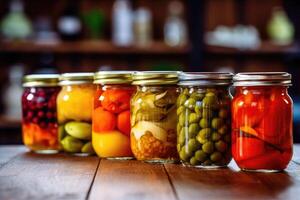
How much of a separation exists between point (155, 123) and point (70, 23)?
2071 millimetres

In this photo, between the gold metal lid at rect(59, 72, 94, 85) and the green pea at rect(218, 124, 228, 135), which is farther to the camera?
the gold metal lid at rect(59, 72, 94, 85)

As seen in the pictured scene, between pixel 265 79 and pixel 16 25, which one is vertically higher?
pixel 16 25

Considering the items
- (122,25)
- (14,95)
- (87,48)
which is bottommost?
(14,95)

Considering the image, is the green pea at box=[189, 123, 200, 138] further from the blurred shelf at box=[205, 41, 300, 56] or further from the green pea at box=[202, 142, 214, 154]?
the blurred shelf at box=[205, 41, 300, 56]

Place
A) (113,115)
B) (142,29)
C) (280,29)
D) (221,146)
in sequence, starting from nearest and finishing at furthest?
1. (221,146)
2. (113,115)
3. (142,29)
4. (280,29)

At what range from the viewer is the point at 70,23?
306 centimetres

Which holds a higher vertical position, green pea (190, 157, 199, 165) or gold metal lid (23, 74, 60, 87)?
gold metal lid (23, 74, 60, 87)

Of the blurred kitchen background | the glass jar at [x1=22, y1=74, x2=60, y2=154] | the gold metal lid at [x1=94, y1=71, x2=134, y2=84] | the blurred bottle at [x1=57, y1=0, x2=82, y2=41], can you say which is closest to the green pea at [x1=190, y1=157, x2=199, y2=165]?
the gold metal lid at [x1=94, y1=71, x2=134, y2=84]

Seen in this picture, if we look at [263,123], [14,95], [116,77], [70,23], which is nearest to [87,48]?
[70,23]

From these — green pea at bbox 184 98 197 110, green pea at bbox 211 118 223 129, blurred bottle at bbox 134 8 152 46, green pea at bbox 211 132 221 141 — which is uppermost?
blurred bottle at bbox 134 8 152 46

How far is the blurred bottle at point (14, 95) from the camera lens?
9.98ft

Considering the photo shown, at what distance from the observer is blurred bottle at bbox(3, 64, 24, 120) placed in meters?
Answer: 3.04

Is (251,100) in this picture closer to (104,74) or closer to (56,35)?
(104,74)

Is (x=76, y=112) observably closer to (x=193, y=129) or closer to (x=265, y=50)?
(x=193, y=129)
